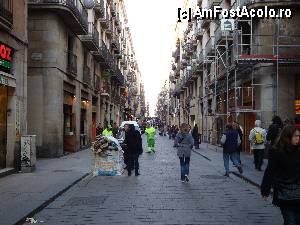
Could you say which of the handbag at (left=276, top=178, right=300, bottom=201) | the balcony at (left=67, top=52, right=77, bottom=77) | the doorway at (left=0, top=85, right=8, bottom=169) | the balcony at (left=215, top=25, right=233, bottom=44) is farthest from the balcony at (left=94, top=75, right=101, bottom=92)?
the handbag at (left=276, top=178, right=300, bottom=201)

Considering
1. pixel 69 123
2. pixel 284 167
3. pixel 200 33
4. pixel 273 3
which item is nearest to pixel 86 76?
pixel 69 123

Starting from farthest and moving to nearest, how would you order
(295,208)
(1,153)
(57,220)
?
(1,153) → (57,220) → (295,208)

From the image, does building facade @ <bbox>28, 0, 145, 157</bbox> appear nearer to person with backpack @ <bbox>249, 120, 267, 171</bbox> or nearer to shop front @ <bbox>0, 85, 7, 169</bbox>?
shop front @ <bbox>0, 85, 7, 169</bbox>

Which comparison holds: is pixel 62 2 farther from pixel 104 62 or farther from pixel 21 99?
pixel 104 62

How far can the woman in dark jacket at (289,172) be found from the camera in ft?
16.8

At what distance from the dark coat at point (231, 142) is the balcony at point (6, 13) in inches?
297

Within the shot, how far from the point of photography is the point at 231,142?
15188 millimetres

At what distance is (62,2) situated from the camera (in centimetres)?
2284

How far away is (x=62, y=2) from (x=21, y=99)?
26.8 ft

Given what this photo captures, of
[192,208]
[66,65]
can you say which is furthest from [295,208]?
[66,65]

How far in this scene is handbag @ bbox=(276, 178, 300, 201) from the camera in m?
5.10

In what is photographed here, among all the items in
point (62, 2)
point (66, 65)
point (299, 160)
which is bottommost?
point (299, 160)

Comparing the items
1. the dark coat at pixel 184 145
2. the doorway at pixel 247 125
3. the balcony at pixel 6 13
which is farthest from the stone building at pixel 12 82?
the doorway at pixel 247 125

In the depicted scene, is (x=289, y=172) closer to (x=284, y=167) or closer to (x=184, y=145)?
(x=284, y=167)
